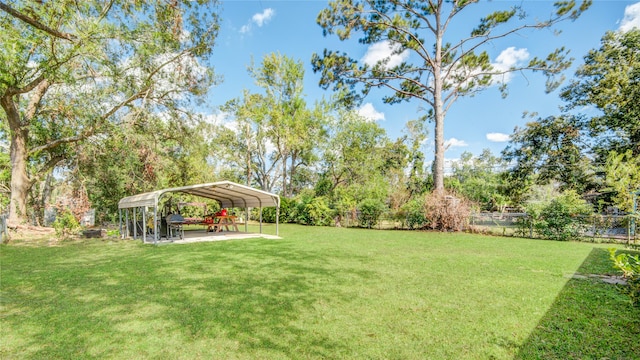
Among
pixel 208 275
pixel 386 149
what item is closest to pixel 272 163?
pixel 386 149

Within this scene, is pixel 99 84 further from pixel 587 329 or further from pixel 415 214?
pixel 587 329

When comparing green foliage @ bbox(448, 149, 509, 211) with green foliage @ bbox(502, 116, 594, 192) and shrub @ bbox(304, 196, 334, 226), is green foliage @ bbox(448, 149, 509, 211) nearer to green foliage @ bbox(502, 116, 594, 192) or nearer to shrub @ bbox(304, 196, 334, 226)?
green foliage @ bbox(502, 116, 594, 192)

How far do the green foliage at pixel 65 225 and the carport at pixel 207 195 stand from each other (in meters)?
1.65

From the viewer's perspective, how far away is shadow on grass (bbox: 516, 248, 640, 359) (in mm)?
2781

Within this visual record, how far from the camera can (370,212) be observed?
1730 centimetres

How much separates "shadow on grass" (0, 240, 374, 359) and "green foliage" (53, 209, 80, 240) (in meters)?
5.50

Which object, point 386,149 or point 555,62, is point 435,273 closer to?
point 555,62

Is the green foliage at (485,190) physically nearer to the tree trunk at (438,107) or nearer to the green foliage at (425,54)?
the tree trunk at (438,107)

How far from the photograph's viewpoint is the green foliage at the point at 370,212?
17.0 meters

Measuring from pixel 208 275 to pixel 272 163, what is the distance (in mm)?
24790

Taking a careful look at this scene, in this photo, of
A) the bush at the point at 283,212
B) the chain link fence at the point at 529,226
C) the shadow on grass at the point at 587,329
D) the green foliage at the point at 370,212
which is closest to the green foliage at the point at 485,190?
the chain link fence at the point at 529,226

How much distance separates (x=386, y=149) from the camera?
30.6 metres

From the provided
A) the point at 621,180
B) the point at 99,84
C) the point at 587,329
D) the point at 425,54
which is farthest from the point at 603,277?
the point at 99,84

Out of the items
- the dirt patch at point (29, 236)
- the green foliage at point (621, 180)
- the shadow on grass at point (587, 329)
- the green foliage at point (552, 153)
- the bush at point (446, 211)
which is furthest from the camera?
the green foliage at point (552, 153)
